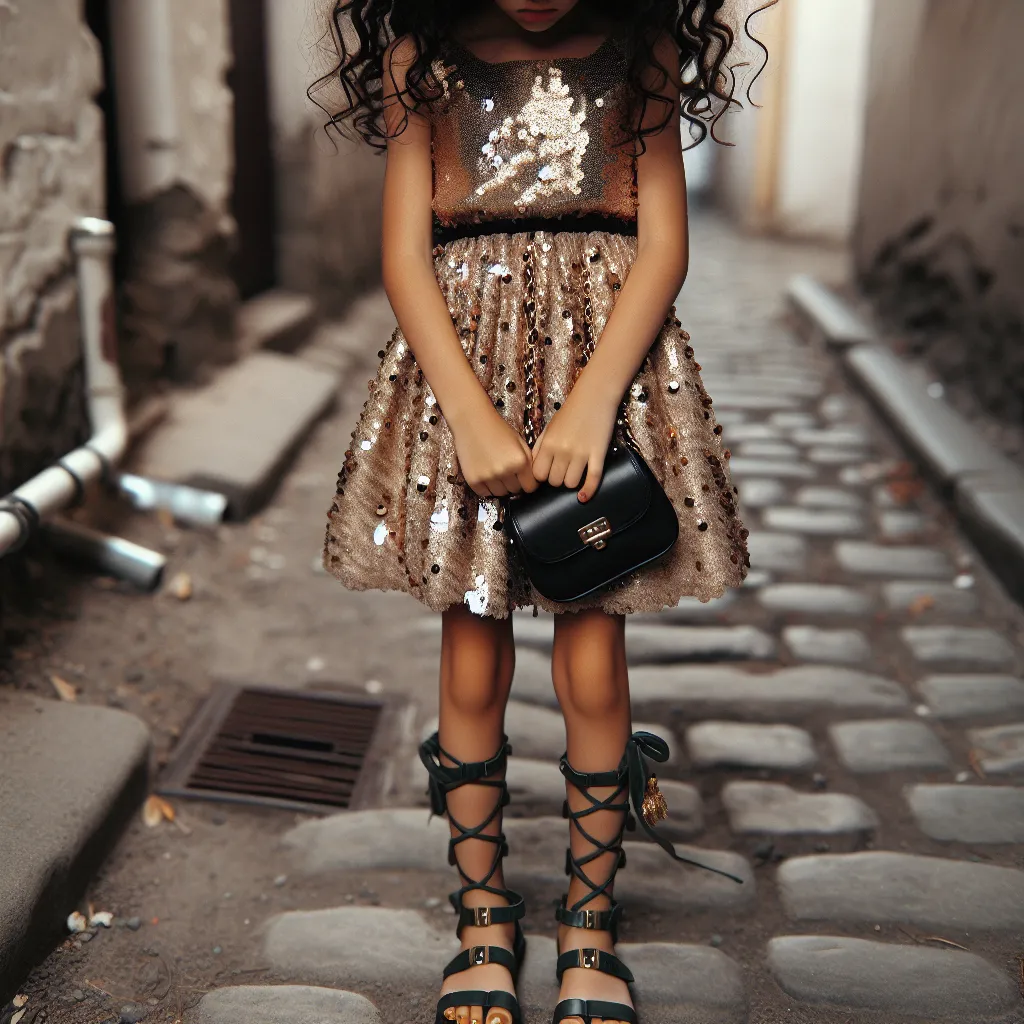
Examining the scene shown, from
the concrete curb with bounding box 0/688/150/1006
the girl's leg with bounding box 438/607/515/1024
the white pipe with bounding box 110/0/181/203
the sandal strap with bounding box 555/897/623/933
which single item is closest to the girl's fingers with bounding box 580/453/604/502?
the girl's leg with bounding box 438/607/515/1024

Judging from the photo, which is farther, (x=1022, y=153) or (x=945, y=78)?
(x=945, y=78)

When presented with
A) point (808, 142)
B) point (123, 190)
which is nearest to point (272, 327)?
point (123, 190)

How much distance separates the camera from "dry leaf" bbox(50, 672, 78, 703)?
2.53 m

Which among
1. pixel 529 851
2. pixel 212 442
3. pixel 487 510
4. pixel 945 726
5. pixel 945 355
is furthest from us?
pixel 945 355

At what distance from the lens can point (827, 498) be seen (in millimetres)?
3924

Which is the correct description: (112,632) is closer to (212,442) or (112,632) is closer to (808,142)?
(212,442)

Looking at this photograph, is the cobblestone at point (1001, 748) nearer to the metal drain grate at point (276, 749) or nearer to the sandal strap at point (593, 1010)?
the sandal strap at point (593, 1010)

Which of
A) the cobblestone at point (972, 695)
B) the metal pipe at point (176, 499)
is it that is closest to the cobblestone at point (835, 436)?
the cobblestone at point (972, 695)

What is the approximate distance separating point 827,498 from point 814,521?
0.24 m

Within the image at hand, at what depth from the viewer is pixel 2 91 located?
104 inches

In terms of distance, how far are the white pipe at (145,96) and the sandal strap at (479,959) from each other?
2977 millimetres

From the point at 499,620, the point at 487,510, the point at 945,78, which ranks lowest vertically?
the point at 499,620

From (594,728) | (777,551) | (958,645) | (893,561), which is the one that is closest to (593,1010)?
(594,728)

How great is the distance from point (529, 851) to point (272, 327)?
132 inches
